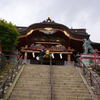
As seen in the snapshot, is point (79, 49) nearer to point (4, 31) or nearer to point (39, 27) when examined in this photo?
point (39, 27)

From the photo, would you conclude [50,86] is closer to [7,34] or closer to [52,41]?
[7,34]

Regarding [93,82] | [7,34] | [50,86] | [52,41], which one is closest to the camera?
[50,86]

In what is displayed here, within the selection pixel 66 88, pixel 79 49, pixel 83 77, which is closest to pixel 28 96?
pixel 66 88

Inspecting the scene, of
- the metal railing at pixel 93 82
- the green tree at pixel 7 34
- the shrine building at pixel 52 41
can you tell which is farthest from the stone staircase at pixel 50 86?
the shrine building at pixel 52 41

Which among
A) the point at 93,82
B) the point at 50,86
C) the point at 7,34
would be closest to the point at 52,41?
the point at 7,34

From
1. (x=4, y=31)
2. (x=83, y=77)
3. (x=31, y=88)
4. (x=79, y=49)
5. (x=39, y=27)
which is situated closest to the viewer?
(x=31, y=88)

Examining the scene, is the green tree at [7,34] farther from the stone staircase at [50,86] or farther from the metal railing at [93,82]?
the metal railing at [93,82]

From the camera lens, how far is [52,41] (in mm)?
27516

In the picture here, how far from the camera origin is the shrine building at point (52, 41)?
26.3m

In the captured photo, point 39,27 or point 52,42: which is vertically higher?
point 39,27

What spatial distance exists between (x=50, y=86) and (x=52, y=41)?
16.3 metres

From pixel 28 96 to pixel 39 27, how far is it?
55.4ft

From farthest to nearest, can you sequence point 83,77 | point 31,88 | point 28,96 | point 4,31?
1. point 4,31
2. point 83,77
3. point 31,88
4. point 28,96

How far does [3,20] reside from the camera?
20.5 m
